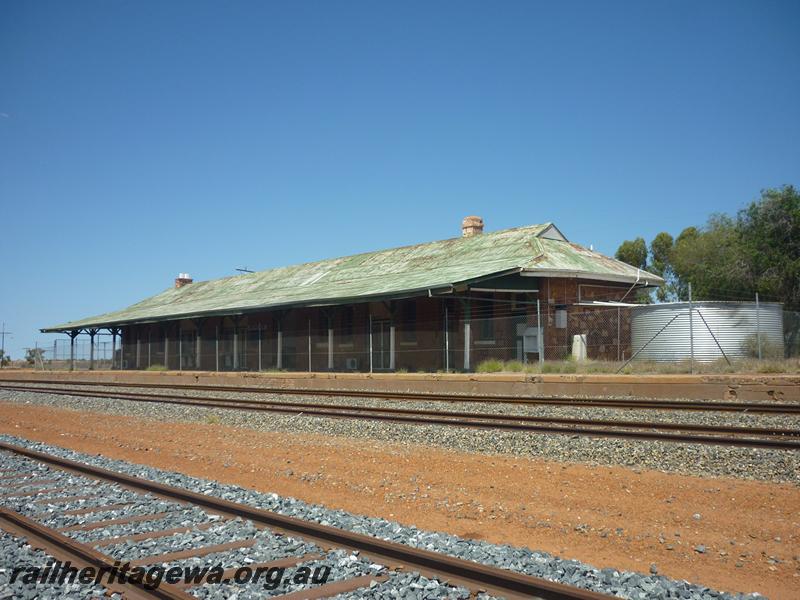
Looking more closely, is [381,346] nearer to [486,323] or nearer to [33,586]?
[486,323]

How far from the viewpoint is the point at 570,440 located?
422 inches

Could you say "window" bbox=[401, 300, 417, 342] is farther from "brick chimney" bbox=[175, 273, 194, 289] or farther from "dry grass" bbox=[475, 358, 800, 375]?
"brick chimney" bbox=[175, 273, 194, 289]

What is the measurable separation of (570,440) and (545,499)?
324 centimetres

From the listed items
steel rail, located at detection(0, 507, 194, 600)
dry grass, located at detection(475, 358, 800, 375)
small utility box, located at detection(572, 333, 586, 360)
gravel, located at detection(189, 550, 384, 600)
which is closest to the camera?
steel rail, located at detection(0, 507, 194, 600)

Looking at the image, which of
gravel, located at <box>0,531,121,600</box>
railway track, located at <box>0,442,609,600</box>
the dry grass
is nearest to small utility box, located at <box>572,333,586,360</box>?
the dry grass

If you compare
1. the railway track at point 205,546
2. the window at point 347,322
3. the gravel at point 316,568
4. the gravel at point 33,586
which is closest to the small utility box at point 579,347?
the window at point 347,322

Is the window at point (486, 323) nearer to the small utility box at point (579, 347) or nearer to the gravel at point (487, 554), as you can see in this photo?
the small utility box at point (579, 347)

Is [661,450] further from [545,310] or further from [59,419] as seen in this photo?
[545,310]

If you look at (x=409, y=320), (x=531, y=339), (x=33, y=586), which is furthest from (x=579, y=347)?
(x=33, y=586)

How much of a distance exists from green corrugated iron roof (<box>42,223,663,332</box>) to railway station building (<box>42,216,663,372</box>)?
3.3 inches

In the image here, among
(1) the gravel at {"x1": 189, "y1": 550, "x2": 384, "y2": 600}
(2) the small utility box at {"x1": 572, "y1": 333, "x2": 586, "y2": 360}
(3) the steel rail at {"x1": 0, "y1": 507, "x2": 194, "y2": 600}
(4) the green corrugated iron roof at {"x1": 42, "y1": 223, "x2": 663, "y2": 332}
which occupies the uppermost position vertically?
(4) the green corrugated iron roof at {"x1": 42, "y1": 223, "x2": 663, "y2": 332}

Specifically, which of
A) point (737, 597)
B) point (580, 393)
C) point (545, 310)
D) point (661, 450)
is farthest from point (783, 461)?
point (545, 310)

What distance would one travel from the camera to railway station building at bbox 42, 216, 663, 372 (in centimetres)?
2636

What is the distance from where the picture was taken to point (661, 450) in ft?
32.1
